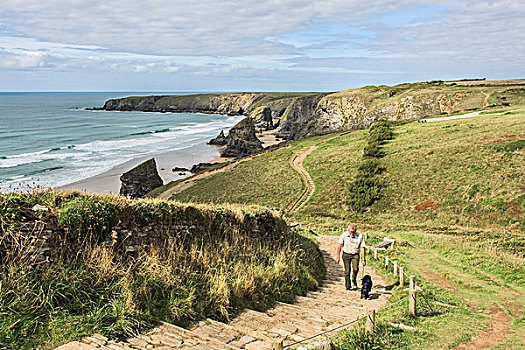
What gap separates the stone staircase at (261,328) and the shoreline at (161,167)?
110 ft

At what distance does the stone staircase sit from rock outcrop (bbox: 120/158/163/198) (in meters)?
39.1

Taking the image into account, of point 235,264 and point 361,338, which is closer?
point 361,338

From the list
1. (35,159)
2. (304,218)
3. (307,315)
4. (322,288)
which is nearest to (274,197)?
(304,218)

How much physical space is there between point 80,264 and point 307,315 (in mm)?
4512

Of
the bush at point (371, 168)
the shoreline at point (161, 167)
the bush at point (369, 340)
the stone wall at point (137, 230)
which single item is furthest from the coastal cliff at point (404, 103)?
the bush at point (369, 340)

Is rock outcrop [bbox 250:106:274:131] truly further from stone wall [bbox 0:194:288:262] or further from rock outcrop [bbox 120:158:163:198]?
stone wall [bbox 0:194:288:262]

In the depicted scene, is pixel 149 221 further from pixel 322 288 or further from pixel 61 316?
pixel 322 288

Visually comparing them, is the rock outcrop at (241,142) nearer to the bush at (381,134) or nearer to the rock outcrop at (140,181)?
the rock outcrop at (140,181)

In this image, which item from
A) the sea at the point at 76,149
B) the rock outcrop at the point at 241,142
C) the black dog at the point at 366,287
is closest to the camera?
the black dog at the point at 366,287

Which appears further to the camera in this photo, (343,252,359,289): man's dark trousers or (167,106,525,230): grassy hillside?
(167,106,525,230): grassy hillside

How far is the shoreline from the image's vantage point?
4556 centimetres

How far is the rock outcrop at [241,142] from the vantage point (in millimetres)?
75494

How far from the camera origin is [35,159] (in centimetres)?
6106

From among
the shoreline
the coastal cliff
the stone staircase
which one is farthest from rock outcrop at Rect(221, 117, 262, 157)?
the stone staircase
